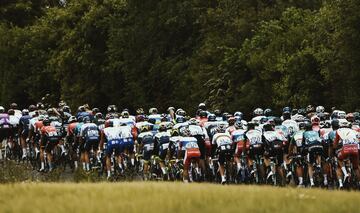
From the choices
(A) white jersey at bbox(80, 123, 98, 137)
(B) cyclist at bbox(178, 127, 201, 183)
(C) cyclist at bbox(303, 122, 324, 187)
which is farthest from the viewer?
(A) white jersey at bbox(80, 123, 98, 137)

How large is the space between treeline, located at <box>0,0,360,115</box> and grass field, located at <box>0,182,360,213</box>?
25970mm

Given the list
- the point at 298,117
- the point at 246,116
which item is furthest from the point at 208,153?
Answer: the point at 246,116

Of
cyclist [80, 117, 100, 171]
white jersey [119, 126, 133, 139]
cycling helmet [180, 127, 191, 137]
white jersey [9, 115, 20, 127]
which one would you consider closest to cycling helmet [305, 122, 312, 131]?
cycling helmet [180, 127, 191, 137]

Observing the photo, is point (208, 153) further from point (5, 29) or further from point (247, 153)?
point (5, 29)

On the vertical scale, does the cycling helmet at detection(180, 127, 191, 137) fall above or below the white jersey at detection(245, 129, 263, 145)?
above

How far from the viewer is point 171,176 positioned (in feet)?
85.0

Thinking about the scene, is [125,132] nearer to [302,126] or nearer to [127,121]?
[127,121]

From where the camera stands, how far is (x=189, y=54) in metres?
57.1

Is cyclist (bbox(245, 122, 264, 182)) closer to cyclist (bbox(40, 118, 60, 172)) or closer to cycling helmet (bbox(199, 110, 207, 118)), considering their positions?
cycling helmet (bbox(199, 110, 207, 118))

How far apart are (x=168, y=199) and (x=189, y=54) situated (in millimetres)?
44689

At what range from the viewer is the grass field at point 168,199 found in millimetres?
12180

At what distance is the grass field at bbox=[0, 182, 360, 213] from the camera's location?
12.2 meters

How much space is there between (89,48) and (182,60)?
9.88m

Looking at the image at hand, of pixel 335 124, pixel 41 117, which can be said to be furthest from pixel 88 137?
pixel 335 124
